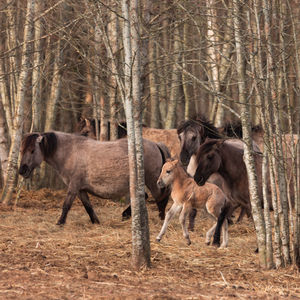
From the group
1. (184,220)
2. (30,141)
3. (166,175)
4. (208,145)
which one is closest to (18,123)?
(30,141)

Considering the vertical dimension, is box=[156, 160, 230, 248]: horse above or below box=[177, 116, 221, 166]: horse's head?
below

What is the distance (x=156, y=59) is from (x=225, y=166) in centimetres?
278

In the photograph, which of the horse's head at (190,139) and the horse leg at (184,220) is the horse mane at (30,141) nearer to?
the horse's head at (190,139)

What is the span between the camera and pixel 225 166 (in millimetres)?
9617

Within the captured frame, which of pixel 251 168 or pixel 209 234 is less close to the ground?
pixel 251 168

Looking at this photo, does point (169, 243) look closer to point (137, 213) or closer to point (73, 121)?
point (137, 213)

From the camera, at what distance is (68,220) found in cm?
1155

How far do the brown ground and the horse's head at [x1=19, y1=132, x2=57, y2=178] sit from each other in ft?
3.74

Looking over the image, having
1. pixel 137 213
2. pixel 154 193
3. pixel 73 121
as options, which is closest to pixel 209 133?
pixel 154 193

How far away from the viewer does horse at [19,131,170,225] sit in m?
11.3

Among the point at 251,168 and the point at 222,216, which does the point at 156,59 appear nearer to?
the point at 251,168

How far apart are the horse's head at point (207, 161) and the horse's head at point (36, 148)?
325cm

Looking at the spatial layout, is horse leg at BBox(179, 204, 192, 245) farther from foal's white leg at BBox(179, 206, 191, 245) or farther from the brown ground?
the brown ground

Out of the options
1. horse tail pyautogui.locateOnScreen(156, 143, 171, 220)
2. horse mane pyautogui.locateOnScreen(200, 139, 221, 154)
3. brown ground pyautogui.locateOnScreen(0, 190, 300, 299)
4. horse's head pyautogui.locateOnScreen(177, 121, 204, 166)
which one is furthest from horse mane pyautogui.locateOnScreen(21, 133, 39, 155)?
horse mane pyautogui.locateOnScreen(200, 139, 221, 154)
